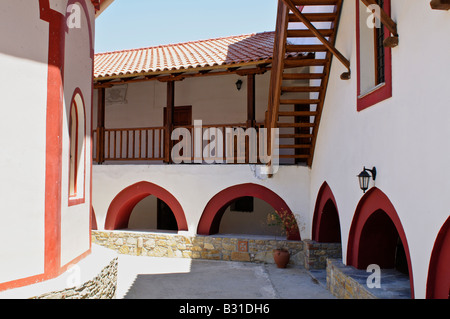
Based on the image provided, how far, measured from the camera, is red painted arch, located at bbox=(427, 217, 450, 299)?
138 inches

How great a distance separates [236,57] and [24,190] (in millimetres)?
6223

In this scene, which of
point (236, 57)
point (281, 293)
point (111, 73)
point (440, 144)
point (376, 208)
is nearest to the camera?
point (440, 144)

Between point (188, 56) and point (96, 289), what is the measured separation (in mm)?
7311

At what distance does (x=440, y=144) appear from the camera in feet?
11.5

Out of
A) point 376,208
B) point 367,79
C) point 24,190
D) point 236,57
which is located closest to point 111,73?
point 236,57

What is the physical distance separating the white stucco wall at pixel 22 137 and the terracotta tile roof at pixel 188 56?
4.90 meters

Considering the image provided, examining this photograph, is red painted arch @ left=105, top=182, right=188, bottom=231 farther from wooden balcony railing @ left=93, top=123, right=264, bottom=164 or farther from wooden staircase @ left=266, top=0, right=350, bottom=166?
wooden staircase @ left=266, top=0, right=350, bottom=166

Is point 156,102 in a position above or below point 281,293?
above

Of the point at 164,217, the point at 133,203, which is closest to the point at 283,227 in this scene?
the point at 133,203

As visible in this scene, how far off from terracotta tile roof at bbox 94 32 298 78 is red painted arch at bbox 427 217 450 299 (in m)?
5.99

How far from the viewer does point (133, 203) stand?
10.7 metres

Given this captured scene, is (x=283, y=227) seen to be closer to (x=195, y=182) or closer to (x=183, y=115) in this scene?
(x=195, y=182)

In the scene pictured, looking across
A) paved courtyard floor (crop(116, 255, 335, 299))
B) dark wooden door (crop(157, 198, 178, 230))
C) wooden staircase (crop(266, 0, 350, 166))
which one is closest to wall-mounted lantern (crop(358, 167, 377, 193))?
wooden staircase (crop(266, 0, 350, 166))
